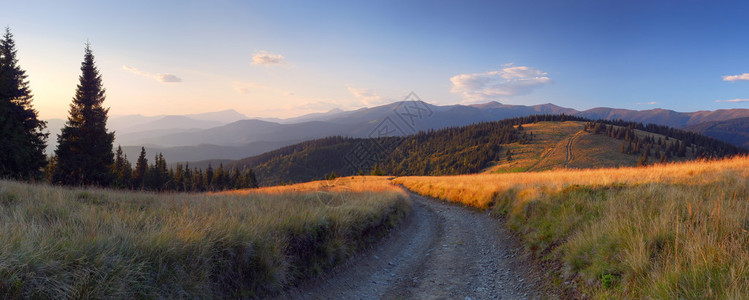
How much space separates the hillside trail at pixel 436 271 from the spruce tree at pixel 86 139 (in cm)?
2819

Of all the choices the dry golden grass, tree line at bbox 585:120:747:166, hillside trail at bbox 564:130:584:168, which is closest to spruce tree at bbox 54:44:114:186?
the dry golden grass

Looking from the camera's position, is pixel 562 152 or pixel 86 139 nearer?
pixel 86 139

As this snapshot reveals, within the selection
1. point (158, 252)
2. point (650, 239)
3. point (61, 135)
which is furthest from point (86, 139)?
point (650, 239)

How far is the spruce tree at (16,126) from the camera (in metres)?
19.4

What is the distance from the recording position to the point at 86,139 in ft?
78.9

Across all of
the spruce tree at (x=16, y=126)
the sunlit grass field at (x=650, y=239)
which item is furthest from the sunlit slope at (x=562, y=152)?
the spruce tree at (x=16, y=126)

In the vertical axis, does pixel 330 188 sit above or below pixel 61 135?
below

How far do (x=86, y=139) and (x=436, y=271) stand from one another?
31907 millimetres

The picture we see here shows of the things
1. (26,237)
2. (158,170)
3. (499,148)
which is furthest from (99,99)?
(499,148)

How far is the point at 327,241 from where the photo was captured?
6.97m

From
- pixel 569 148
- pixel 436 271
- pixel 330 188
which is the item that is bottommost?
pixel 569 148

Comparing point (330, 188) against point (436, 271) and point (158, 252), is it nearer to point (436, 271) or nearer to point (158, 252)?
point (436, 271)

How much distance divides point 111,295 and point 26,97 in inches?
1245

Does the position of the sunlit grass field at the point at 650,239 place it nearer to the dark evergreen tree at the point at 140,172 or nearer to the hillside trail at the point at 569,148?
the dark evergreen tree at the point at 140,172
